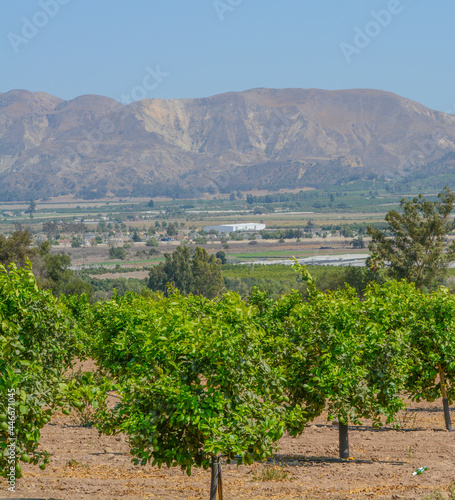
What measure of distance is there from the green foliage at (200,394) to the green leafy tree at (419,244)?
37392 mm

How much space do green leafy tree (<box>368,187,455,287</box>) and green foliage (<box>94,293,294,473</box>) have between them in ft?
123

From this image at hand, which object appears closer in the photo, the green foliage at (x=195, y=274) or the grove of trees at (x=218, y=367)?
the grove of trees at (x=218, y=367)

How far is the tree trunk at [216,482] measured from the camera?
32.7ft

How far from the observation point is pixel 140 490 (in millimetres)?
11992

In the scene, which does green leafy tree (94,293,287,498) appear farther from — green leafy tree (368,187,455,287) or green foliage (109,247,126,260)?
green foliage (109,247,126,260)

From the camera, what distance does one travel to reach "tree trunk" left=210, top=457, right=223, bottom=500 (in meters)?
9.96

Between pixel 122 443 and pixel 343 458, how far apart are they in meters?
5.65

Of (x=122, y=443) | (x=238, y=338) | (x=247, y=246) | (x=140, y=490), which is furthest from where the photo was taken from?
(x=247, y=246)

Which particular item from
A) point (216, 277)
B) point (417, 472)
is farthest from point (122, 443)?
point (216, 277)

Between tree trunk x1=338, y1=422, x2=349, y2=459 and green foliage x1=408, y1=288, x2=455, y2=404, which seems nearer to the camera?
tree trunk x1=338, y1=422, x2=349, y2=459

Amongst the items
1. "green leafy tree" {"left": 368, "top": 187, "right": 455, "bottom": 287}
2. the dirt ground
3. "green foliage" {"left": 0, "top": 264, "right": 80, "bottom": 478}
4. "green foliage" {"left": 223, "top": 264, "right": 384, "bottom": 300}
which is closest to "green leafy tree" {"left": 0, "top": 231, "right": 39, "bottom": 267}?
"green foliage" {"left": 223, "top": 264, "right": 384, "bottom": 300}

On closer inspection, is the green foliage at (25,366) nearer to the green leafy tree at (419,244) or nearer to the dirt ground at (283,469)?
the dirt ground at (283,469)

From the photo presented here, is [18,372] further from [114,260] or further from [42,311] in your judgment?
[114,260]

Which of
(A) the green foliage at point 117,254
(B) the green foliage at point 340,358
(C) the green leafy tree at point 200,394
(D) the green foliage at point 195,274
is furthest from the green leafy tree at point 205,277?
(A) the green foliage at point 117,254
